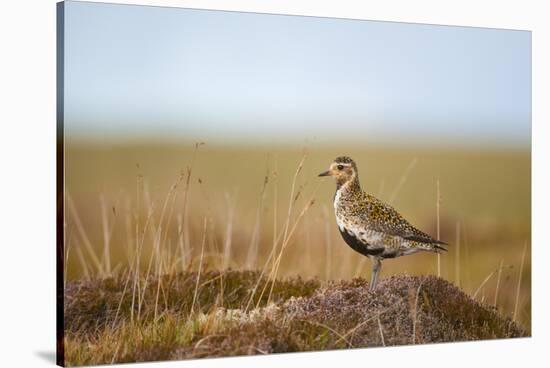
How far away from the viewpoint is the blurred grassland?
9.41 m

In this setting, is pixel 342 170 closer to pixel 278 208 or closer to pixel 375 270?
pixel 278 208

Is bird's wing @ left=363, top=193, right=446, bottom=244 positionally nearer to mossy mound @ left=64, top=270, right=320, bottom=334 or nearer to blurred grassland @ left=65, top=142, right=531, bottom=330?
blurred grassland @ left=65, top=142, right=531, bottom=330

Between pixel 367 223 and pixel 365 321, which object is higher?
pixel 367 223

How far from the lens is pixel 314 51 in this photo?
1005cm

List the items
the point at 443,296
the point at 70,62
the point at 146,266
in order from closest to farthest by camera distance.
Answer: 1. the point at 70,62
2. the point at 146,266
3. the point at 443,296

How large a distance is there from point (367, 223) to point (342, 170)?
0.52 m

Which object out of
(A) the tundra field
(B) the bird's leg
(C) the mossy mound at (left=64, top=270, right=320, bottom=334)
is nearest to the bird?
(B) the bird's leg

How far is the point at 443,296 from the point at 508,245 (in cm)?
102

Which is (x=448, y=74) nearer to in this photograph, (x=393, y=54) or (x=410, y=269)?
(x=393, y=54)

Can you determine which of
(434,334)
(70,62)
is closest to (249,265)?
(434,334)

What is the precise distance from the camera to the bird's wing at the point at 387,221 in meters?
10.1

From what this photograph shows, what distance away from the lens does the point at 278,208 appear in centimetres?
1006

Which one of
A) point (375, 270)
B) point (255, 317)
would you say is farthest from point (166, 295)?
point (375, 270)

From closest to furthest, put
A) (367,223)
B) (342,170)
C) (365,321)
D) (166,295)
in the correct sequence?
1. (166,295)
2. (365,321)
3. (367,223)
4. (342,170)
